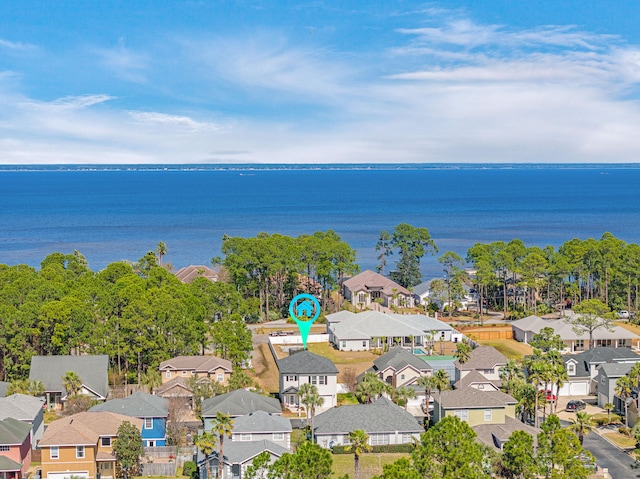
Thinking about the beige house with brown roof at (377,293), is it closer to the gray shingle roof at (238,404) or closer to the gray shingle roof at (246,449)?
the gray shingle roof at (238,404)

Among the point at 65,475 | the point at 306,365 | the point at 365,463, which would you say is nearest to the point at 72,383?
the point at 65,475

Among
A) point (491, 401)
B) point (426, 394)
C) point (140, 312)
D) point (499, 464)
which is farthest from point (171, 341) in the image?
point (499, 464)

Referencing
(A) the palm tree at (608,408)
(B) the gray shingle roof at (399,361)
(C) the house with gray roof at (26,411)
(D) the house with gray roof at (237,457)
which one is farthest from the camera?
(B) the gray shingle roof at (399,361)

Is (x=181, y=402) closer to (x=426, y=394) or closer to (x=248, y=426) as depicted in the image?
(x=248, y=426)

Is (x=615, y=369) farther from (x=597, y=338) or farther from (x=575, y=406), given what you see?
(x=597, y=338)

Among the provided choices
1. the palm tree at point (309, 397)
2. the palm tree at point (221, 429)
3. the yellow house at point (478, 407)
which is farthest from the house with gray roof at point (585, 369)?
the palm tree at point (221, 429)

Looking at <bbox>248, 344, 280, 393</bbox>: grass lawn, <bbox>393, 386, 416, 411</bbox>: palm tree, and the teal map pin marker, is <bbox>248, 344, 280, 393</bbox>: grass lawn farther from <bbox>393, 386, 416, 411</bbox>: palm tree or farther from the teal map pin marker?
the teal map pin marker
